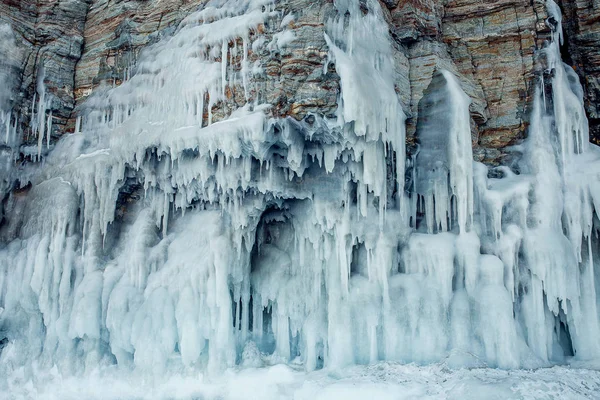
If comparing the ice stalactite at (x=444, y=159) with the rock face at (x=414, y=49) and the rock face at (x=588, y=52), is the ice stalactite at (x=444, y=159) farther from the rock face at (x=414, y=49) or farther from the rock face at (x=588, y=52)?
the rock face at (x=588, y=52)

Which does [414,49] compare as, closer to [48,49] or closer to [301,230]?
[301,230]

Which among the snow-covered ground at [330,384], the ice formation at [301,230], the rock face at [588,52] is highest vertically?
the rock face at [588,52]

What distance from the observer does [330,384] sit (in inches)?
412

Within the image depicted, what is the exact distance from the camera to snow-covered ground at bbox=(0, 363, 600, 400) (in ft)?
29.8

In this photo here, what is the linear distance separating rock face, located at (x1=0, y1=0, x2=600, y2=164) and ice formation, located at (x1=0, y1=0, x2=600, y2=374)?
402 millimetres

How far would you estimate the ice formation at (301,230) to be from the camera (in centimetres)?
1154

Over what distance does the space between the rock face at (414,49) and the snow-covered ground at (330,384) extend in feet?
19.0

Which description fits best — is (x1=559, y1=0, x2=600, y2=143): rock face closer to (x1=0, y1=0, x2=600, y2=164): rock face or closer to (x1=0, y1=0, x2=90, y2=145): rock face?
(x1=0, y1=0, x2=600, y2=164): rock face

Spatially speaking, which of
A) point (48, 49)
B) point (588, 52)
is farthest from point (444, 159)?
point (48, 49)

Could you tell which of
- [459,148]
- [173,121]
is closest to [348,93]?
[459,148]

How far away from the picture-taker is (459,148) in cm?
1269

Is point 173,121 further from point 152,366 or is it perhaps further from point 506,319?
point 506,319

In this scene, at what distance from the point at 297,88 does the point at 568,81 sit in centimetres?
752

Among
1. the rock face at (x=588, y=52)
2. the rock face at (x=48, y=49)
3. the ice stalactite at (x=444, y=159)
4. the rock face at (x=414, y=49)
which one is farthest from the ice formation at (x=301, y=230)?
the rock face at (x=48, y=49)
